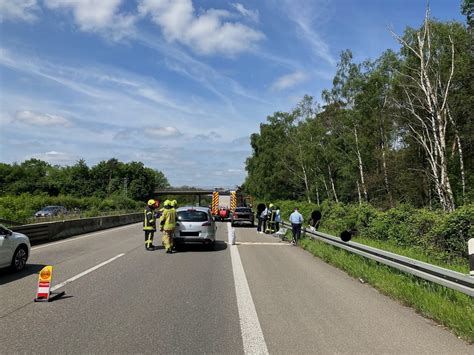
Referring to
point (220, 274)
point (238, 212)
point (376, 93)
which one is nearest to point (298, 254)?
point (220, 274)

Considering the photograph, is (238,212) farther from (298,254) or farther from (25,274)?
(25,274)

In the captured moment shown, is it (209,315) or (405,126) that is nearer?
(209,315)

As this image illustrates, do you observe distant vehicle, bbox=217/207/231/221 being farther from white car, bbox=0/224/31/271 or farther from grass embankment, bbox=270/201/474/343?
white car, bbox=0/224/31/271

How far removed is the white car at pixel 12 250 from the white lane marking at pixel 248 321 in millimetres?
5092

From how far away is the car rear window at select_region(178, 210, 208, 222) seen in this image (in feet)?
50.8

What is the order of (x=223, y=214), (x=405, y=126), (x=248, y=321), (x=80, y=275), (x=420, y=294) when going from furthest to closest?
(x=223, y=214) → (x=405, y=126) → (x=80, y=275) → (x=420, y=294) → (x=248, y=321)

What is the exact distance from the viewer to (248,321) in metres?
6.08

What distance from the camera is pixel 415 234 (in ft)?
44.4

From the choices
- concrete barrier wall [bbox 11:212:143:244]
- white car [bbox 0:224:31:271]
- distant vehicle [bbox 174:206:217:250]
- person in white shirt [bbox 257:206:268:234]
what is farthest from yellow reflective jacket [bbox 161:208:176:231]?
person in white shirt [bbox 257:206:268:234]

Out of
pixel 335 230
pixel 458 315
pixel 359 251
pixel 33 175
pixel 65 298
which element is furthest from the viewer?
pixel 33 175

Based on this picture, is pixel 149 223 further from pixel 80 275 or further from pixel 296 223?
pixel 296 223

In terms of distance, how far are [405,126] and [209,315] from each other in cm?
3145

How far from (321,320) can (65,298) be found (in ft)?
14.1

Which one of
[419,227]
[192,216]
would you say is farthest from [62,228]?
[419,227]
